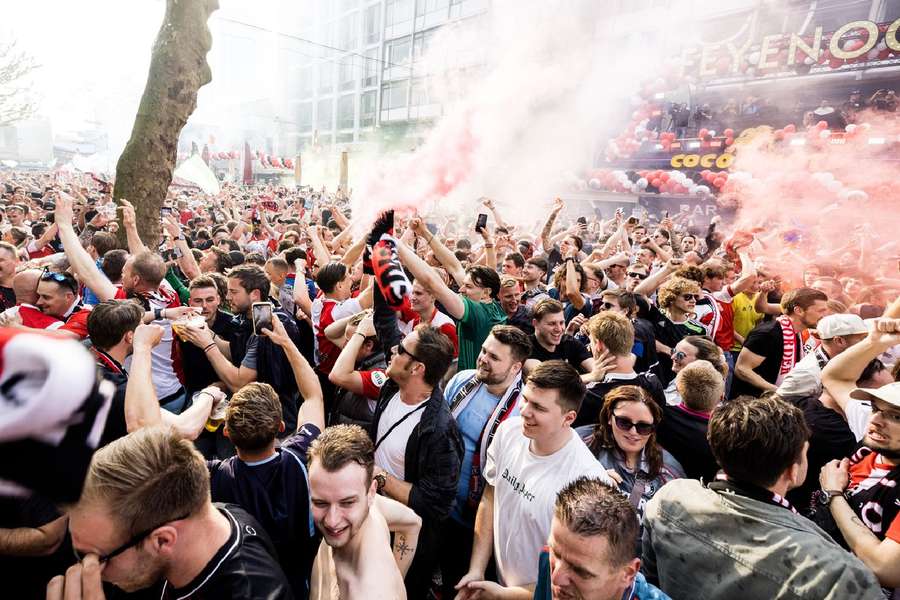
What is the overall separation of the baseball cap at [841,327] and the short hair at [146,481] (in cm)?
389

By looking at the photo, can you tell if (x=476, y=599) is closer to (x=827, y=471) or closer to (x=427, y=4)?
(x=827, y=471)

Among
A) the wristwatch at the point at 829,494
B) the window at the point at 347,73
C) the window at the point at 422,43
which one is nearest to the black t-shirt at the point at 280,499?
the wristwatch at the point at 829,494

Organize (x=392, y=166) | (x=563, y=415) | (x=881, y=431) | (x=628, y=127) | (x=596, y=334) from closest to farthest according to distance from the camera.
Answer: (x=881, y=431)
(x=563, y=415)
(x=596, y=334)
(x=392, y=166)
(x=628, y=127)

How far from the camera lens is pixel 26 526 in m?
A: 1.90

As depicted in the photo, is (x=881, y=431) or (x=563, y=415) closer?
(x=881, y=431)

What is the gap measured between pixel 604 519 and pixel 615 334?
1876 millimetres

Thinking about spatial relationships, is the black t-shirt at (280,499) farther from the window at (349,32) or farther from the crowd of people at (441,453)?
the window at (349,32)

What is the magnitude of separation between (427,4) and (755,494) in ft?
147

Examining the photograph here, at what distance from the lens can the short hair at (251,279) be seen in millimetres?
4312

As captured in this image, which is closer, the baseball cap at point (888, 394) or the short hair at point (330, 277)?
the baseball cap at point (888, 394)

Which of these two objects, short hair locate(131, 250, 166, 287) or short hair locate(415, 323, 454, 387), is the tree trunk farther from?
short hair locate(415, 323, 454, 387)

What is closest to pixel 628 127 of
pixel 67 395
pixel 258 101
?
pixel 67 395

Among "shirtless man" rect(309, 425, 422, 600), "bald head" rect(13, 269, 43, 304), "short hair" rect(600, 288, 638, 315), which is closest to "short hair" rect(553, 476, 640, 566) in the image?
"shirtless man" rect(309, 425, 422, 600)

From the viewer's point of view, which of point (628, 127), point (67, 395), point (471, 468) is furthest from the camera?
point (628, 127)
